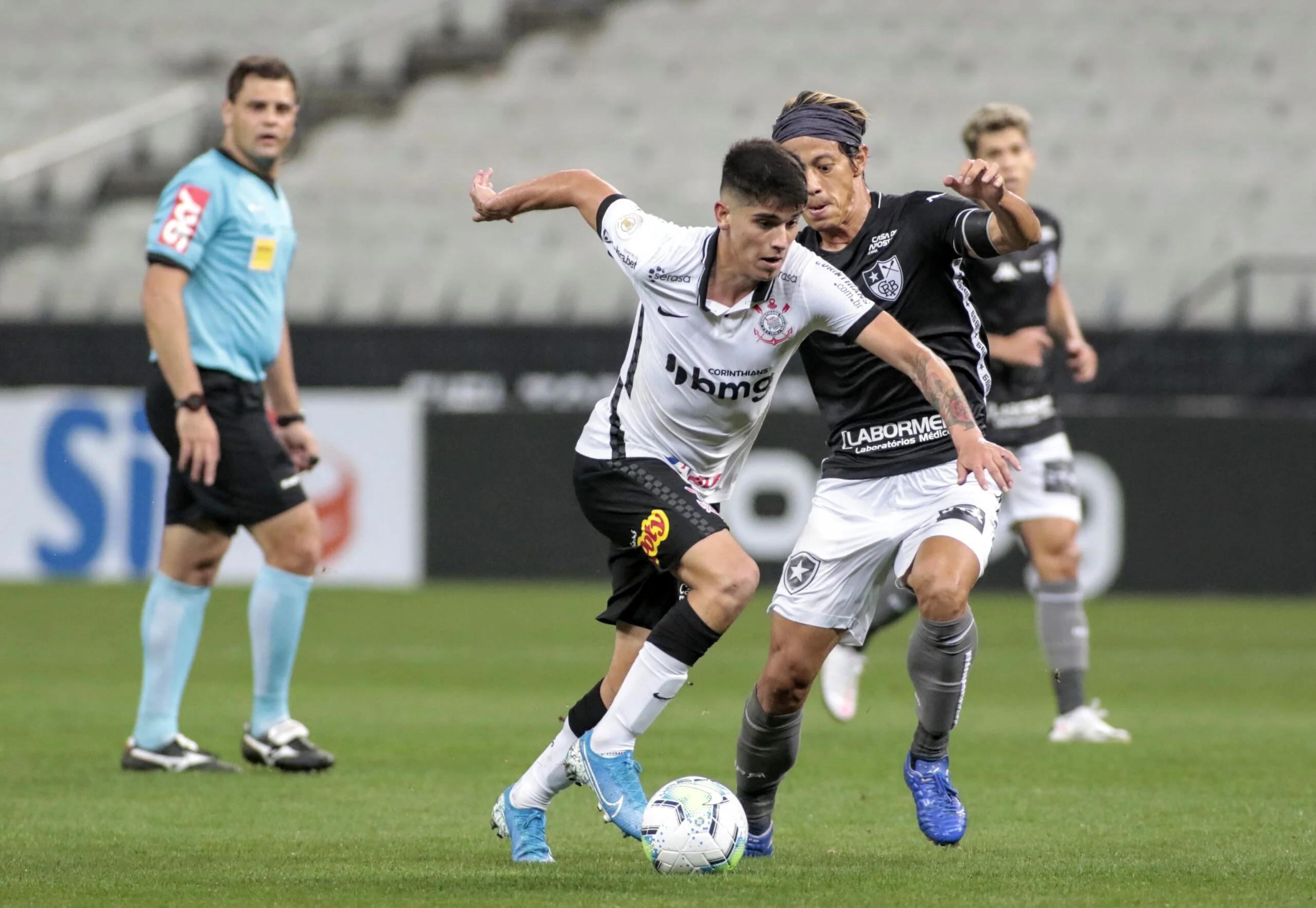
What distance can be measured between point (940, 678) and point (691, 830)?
0.87 m

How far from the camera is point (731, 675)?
9789 millimetres

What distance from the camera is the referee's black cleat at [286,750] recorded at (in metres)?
6.49

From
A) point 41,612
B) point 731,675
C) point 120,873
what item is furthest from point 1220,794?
point 41,612

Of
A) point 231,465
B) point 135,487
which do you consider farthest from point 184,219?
point 135,487

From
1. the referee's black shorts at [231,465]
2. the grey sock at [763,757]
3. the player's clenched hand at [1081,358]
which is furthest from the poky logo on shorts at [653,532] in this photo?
the player's clenched hand at [1081,358]

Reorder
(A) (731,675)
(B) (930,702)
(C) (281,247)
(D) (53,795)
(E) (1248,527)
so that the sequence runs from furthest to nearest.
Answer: (E) (1248,527)
(A) (731,675)
(C) (281,247)
(D) (53,795)
(B) (930,702)

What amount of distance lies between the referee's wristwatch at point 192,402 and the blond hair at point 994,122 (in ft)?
10.3

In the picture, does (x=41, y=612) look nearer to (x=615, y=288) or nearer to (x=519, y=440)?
(x=519, y=440)

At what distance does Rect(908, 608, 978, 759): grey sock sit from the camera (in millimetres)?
5027

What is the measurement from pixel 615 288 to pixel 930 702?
11.4 meters

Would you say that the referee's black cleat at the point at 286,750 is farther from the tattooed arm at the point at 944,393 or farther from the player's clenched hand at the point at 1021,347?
the player's clenched hand at the point at 1021,347

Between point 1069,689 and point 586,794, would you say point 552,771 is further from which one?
point 1069,689

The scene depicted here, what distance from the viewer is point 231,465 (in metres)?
6.46

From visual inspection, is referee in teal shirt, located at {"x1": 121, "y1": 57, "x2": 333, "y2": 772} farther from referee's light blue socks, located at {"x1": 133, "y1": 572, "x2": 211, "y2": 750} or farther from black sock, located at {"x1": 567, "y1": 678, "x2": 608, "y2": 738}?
black sock, located at {"x1": 567, "y1": 678, "x2": 608, "y2": 738}
